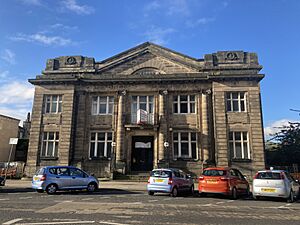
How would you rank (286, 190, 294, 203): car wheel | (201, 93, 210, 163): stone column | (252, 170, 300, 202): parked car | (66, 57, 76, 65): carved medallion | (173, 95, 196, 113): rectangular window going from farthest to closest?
1. (66, 57, 76, 65): carved medallion
2. (173, 95, 196, 113): rectangular window
3. (201, 93, 210, 163): stone column
4. (286, 190, 294, 203): car wheel
5. (252, 170, 300, 202): parked car

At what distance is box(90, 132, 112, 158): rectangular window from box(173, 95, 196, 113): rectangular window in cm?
642

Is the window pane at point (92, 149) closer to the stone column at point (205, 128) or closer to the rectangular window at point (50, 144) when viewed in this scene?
the rectangular window at point (50, 144)

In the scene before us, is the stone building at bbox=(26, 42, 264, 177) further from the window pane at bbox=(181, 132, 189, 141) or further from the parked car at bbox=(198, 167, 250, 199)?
the parked car at bbox=(198, 167, 250, 199)

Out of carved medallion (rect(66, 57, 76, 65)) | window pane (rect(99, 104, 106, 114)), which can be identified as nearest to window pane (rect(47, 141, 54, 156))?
window pane (rect(99, 104, 106, 114))

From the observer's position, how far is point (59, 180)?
1298 centimetres

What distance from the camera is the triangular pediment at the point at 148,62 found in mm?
24562

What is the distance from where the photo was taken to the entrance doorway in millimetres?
22375

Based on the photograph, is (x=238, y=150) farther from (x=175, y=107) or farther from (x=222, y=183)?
(x=222, y=183)

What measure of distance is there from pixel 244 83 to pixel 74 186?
16.4m

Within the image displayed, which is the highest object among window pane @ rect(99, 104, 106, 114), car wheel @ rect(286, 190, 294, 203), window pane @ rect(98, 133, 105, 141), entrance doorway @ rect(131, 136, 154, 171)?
window pane @ rect(99, 104, 106, 114)

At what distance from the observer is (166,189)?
→ 12.4m

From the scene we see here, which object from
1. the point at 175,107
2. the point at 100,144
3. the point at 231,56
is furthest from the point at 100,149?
the point at 231,56

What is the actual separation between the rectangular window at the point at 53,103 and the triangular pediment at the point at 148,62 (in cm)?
481

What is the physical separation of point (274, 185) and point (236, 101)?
1177 centimetres
